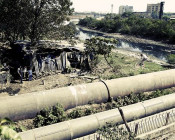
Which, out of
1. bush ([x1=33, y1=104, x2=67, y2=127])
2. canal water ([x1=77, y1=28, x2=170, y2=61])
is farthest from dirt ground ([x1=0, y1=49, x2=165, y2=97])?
canal water ([x1=77, y1=28, x2=170, y2=61])

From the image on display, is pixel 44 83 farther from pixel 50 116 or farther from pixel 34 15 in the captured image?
pixel 34 15

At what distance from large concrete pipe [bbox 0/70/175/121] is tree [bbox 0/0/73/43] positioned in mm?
9346

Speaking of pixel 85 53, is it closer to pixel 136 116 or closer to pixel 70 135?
pixel 136 116

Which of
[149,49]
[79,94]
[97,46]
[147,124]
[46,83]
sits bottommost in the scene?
[147,124]

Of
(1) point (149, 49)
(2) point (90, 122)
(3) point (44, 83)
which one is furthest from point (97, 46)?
(1) point (149, 49)

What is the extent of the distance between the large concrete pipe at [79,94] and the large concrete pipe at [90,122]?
5.97 feet

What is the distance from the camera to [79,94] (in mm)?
11430

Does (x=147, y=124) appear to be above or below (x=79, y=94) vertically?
below

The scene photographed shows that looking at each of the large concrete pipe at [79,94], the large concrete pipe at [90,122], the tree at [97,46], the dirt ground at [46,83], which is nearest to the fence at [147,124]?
the large concrete pipe at [90,122]

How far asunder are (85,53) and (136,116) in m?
9.04

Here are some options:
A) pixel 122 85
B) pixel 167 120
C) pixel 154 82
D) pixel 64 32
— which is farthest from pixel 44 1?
pixel 167 120

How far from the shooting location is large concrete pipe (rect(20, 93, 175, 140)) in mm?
8148

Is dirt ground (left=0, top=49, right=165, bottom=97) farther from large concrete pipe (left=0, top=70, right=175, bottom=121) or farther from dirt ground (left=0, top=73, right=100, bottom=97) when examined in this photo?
large concrete pipe (left=0, top=70, right=175, bottom=121)

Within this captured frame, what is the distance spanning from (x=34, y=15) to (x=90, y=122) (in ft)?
45.8
